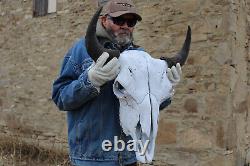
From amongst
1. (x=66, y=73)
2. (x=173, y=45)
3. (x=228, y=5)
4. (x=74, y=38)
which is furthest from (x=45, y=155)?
(x=66, y=73)

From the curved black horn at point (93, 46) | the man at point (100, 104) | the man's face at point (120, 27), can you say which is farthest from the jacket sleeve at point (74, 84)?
the man's face at point (120, 27)

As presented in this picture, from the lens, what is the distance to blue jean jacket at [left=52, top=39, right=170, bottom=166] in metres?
2.45

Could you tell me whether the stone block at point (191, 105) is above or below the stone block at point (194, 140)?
above

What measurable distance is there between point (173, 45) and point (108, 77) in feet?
11.6

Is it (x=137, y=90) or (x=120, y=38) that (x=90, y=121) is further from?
(x=120, y=38)

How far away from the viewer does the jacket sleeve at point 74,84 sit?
2.30m

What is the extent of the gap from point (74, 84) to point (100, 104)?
0.24 metres

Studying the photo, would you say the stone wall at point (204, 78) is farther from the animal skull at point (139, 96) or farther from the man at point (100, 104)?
the animal skull at point (139, 96)

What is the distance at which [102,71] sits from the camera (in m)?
2.18

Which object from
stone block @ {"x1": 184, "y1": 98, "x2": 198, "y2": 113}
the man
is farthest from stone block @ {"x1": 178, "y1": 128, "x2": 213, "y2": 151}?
the man

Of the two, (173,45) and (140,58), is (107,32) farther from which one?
(173,45)

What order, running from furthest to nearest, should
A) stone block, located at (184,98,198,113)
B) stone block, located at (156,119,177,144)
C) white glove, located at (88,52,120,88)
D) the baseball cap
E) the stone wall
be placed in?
1. stone block, located at (156,119,177,144)
2. stone block, located at (184,98,198,113)
3. the stone wall
4. the baseball cap
5. white glove, located at (88,52,120,88)

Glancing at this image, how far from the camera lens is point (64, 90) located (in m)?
2.46

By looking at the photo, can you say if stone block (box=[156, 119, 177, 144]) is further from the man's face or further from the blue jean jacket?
the man's face
